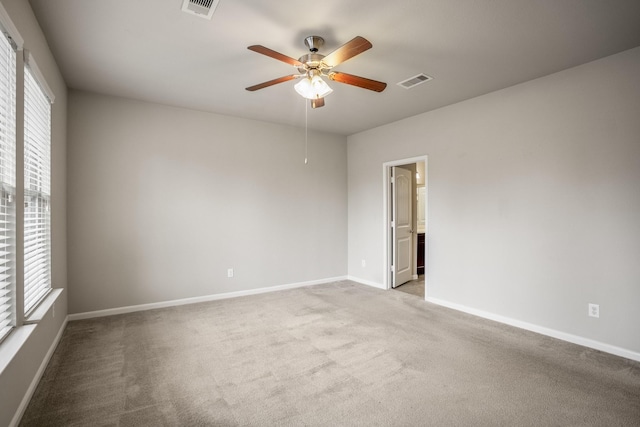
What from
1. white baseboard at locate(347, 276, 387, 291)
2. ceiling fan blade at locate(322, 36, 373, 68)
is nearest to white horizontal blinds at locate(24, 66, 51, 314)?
ceiling fan blade at locate(322, 36, 373, 68)

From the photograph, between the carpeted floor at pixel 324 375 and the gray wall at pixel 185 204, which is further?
the gray wall at pixel 185 204

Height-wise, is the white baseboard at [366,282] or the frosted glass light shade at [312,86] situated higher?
the frosted glass light shade at [312,86]

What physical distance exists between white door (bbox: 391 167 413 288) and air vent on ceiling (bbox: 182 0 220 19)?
3675 millimetres

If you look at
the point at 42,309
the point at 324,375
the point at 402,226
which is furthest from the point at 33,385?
the point at 402,226

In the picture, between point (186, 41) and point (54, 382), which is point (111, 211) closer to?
point (54, 382)

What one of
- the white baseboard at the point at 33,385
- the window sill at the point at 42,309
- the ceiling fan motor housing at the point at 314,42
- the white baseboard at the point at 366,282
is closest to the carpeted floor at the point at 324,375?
the white baseboard at the point at 33,385

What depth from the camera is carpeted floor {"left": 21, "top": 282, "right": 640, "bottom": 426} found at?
202 cm

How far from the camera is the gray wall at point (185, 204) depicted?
380 centimetres

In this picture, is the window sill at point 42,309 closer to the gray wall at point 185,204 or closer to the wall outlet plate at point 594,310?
the gray wall at point 185,204

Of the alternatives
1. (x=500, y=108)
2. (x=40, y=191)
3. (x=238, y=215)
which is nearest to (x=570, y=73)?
(x=500, y=108)

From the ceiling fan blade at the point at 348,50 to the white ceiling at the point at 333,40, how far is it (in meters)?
0.30

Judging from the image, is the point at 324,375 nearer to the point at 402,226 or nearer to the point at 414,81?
the point at 414,81

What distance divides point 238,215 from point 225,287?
1083 mm

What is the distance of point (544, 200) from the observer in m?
3.34
